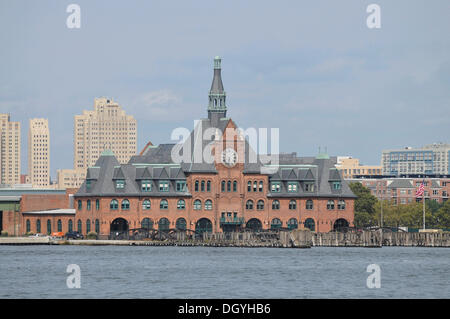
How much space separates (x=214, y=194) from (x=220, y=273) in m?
61.4

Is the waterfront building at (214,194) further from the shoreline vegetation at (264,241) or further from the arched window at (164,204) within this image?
the shoreline vegetation at (264,241)

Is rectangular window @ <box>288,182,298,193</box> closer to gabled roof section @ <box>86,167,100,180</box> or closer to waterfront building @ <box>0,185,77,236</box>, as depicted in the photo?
gabled roof section @ <box>86,167,100,180</box>

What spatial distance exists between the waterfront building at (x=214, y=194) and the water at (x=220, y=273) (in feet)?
58.6

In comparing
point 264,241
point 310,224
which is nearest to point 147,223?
point 264,241

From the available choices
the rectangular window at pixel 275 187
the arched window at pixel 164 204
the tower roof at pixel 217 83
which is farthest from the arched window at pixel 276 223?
the tower roof at pixel 217 83

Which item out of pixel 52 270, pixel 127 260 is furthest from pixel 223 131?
pixel 52 270

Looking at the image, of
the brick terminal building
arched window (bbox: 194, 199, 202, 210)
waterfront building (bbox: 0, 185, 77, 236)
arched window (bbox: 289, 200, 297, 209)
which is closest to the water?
the brick terminal building

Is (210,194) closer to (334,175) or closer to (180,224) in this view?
(180,224)

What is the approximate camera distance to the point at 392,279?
347 ft

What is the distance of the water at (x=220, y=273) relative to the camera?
306ft

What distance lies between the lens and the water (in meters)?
93.4

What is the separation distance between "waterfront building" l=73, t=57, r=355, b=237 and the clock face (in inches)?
5.6

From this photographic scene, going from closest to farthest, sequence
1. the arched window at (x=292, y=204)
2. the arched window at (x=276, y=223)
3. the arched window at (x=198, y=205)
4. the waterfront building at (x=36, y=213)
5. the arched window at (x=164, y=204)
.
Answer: the arched window at (x=164, y=204) < the arched window at (x=198, y=205) < the arched window at (x=292, y=204) < the arched window at (x=276, y=223) < the waterfront building at (x=36, y=213)
